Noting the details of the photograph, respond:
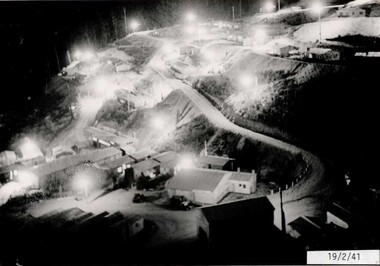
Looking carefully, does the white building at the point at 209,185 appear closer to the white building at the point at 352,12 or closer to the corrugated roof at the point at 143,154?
the corrugated roof at the point at 143,154

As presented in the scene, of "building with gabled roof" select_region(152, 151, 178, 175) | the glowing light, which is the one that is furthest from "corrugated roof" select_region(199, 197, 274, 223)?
"building with gabled roof" select_region(152, 151, 178, 175)

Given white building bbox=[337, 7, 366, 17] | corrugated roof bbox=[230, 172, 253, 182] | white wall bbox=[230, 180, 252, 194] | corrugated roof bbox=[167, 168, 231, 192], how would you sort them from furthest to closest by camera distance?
white building bbox=[337, 7, 366, 17] < corrugated roof bbox=[230, 172, 253, 182] < white wall bbox=[230, 180, 252, 194] < corrugated roof bbox=[167, 168, 231, 192]

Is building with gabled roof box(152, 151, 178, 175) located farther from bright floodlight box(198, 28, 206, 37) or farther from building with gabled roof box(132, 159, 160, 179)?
bright floodlight box(198, 28, 206, 37)

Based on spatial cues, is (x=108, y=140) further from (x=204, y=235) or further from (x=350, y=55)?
(x=350, y=55)

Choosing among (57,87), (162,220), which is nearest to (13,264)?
(162,220)

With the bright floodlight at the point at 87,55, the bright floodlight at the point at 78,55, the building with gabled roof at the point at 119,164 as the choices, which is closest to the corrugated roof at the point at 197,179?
the building with gabled roof at the point at 119,164

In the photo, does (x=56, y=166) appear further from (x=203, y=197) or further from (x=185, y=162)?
(x=203, y=197)
